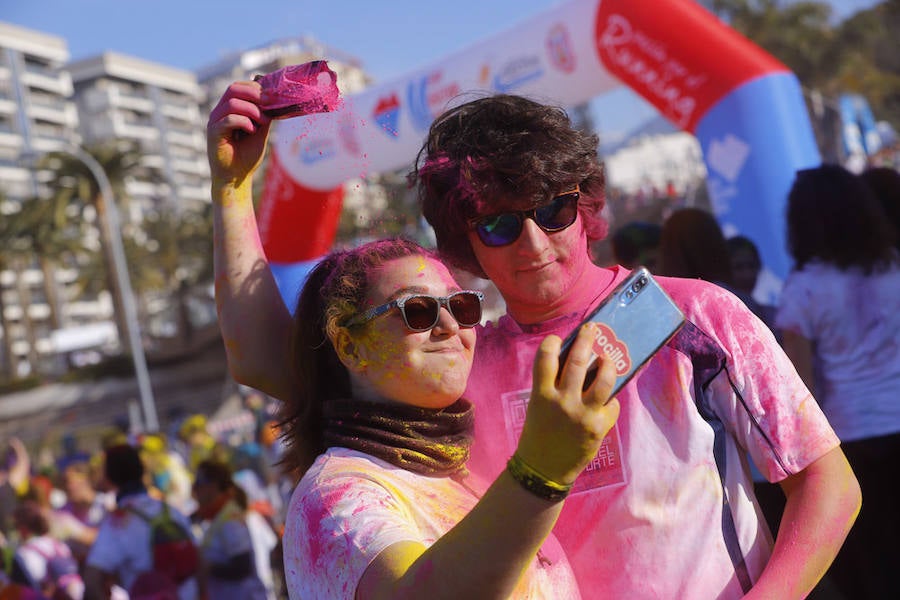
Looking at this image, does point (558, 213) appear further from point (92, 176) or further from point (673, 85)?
point (92, 176)

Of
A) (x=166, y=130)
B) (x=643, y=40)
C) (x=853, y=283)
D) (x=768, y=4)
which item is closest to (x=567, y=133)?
(x=853, y=283)

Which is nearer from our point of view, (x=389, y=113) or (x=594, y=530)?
(x=594, y=530)

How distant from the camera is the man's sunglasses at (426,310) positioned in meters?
1.41

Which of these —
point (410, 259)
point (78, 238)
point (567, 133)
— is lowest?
point (78, 238)

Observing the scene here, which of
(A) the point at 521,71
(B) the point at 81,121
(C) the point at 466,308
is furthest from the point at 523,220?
(B) the point at 81,121

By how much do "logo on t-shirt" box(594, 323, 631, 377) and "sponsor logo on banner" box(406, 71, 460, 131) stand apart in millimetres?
6274

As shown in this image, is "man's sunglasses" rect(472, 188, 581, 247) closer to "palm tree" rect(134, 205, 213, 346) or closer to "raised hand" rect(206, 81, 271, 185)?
"raised hand" rect(206, 81, 271, 185)

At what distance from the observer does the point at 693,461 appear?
4.93 ft

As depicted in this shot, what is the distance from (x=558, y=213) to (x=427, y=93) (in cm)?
606

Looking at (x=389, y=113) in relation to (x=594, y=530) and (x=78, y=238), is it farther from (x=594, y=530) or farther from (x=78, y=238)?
(x=78, y=238)

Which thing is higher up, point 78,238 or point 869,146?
point 869,146

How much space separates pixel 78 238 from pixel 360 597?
4223 centimetres

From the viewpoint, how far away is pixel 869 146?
1998cm

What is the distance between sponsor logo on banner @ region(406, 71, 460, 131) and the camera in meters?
7.31
